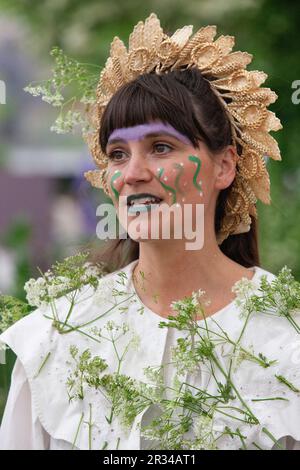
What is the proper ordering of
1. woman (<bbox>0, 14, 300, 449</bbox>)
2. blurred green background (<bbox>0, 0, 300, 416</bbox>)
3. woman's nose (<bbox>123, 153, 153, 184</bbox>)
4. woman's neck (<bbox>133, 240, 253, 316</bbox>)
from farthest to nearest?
1. blurred green background (<bbox>0, 0, 300, 416</bbox>)
2. woman's neck (<bbox>133, 240, 253, 316</bbox>)
3. woman's nose (<bbox>123, 153, 153, 184</bbox>)
4. woman (<bbox>0, 14, 300, 449</bbox>)

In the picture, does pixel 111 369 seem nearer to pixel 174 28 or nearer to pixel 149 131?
pixel 149 131

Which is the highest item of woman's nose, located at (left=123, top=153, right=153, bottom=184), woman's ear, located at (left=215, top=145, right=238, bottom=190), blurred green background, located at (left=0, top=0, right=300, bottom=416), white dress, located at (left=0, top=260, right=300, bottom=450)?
blurred green background, located at (left=0, top=0, right=300, bottom=416)

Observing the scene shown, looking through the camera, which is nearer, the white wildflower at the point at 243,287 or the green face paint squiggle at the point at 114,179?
the white wildflower at the point at 243,287

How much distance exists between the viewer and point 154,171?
3.05m

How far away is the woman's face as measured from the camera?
10.0 ft

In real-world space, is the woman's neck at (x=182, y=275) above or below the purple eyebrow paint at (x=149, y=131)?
below

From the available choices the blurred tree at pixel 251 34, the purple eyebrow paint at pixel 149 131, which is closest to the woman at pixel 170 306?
the purple eyebrow paint at pixel 149 131

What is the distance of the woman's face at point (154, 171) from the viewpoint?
306 cm

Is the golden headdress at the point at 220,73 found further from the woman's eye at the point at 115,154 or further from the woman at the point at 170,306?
the woman's eye at the point at 115,154

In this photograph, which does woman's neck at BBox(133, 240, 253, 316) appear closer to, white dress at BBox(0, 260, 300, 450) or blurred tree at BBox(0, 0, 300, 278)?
white dress at BBox(0, 260, 300, 450)

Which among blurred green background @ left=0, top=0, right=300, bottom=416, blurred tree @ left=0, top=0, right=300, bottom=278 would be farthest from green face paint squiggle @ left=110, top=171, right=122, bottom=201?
blurred tree @ left=0, top=0, right=300, bottom=278

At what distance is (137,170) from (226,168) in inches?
11.6

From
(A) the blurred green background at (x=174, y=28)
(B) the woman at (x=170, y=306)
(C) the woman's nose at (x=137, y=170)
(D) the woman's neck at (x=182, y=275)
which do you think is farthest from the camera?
(A) the blurred green background at (x=174, y=28)
